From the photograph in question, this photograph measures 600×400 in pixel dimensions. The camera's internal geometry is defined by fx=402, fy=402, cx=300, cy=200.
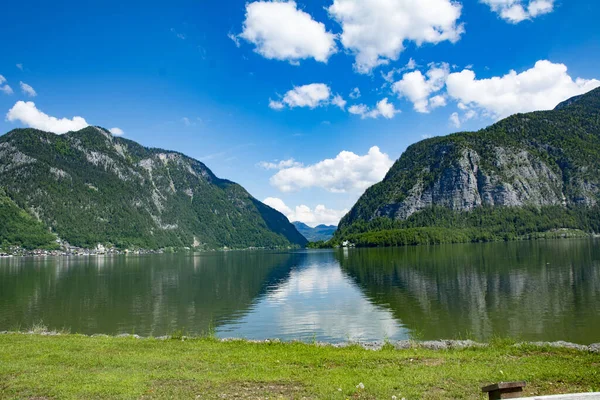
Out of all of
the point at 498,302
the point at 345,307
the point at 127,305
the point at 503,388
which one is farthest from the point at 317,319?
the point at 503,388

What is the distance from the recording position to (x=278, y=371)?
15914 mm

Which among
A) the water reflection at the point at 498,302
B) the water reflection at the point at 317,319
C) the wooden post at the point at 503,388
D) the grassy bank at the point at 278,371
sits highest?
the wooden post at the point at 503,388

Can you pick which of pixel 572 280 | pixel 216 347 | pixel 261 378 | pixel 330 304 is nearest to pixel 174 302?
pixel 330 304

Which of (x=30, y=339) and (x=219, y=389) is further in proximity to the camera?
(x=30, y=339)

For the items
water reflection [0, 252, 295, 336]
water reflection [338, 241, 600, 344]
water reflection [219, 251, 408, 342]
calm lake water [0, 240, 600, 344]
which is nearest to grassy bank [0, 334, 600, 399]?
water reflection [219, 251, 408, 342]

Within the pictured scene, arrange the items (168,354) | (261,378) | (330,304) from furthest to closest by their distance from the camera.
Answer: (330,304) < (168,354) < (261,378)

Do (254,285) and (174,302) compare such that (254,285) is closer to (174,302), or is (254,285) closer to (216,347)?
(174,302)

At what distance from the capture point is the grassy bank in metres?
13.3

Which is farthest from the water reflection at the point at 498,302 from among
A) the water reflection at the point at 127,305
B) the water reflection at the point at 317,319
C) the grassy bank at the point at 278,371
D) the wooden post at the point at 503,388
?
the wooden post at the point at 503,388

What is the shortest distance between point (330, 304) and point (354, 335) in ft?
58.1

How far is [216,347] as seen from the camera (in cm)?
2152

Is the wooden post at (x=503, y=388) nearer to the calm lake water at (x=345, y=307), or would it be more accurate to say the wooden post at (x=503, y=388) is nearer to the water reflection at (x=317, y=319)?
the water reflection at (x=317, y=319)

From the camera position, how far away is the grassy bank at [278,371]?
43.5 feet

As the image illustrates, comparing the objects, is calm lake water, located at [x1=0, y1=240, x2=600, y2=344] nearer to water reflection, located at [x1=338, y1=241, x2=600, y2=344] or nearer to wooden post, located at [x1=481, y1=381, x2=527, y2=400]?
water reflection, located at [x1=338, y1=241, x2=600, y2=344]
